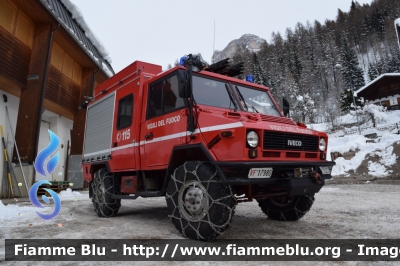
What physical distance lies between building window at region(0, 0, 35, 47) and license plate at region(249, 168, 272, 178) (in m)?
12.1

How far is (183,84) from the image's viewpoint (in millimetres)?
4047

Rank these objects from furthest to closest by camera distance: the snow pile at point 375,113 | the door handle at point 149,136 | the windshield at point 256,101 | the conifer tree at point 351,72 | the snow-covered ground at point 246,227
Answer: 1. the conifer tree at point 351,72
2. the snow pile at point 375,113
3. the door handle at point 149,136
4. the windshield at point 256,101
5. the snow-covered ground at point 246,227

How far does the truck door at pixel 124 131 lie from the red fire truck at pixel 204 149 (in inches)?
0.8

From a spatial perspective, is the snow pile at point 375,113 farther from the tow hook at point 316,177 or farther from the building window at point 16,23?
the building window at point 16,23

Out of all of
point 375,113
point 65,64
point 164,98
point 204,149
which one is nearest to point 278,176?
point 204,149

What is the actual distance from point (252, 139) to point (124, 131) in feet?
10.7

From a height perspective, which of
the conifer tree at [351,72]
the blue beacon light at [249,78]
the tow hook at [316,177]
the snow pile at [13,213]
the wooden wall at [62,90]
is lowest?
the snow pile at [13,213]

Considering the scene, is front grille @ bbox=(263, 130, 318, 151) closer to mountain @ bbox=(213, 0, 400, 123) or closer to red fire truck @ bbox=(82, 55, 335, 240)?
red fire truck @ bbox=(82, 55, 335, 240)

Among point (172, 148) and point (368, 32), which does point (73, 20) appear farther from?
point (368, 32)

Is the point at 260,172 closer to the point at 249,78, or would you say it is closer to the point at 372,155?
the point at 249,78

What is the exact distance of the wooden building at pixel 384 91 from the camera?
47031mm

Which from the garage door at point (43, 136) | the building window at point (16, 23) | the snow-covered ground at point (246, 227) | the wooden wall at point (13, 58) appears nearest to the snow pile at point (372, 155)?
the snow-covered ground at point (246, 227)

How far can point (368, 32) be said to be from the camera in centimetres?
8475

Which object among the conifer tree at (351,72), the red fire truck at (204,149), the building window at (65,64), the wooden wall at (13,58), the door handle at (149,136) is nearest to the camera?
the red fire truck at (204,149)
